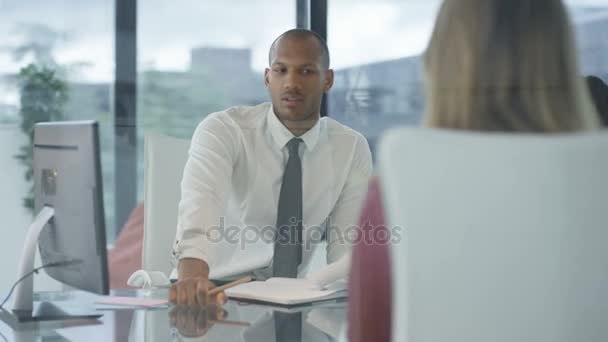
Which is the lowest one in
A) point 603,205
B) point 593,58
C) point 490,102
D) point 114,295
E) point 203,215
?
point 114,295

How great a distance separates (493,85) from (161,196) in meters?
1.87

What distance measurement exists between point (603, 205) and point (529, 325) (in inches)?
6.1

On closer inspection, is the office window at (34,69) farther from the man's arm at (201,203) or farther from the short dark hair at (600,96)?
the short dark hair at (600,96)

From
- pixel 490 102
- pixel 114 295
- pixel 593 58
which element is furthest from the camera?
pixel 593 58

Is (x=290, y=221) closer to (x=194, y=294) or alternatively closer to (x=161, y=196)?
(x=161, y=196)

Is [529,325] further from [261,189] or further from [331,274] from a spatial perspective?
[261,189]

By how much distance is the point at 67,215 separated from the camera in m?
1.91

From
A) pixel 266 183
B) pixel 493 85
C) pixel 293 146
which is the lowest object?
pixel 266 183

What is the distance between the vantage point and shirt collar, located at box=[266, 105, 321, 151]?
2771 millimetres

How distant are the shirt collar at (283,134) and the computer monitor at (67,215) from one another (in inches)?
35.7

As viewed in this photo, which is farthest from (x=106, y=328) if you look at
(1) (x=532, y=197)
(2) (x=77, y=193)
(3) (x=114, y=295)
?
(1) (x=532, y=197)

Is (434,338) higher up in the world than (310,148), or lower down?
lower down

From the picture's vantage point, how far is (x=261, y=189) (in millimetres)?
2766

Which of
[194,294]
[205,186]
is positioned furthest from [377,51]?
[194,294]
